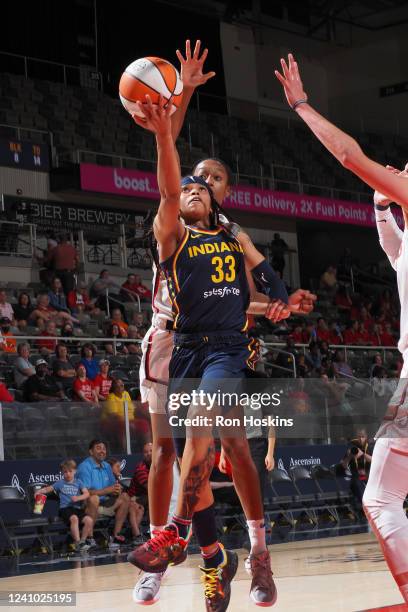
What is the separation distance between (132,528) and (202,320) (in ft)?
22.5

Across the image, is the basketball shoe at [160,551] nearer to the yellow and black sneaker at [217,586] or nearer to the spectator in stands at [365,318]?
the yellow and black sneaker at [217,586]

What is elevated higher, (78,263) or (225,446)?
(78,263)

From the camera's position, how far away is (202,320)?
17.7 feet

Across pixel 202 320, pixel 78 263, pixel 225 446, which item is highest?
Result: pixel 78 263

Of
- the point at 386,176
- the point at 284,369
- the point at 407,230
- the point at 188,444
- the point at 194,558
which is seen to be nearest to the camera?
the point at 386,176

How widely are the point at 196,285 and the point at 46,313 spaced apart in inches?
438

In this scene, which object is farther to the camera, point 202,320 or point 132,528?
point 132,528

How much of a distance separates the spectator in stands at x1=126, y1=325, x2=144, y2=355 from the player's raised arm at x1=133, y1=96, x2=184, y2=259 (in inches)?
431


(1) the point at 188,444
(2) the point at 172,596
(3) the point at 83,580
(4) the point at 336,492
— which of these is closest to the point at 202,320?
(1) the point at 188,444

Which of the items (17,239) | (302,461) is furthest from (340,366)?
(17,239)

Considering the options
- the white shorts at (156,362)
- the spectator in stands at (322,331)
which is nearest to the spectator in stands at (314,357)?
the spectator in stands at (322,331)

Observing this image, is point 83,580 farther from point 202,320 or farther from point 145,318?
point 145,318

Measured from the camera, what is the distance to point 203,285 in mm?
5355

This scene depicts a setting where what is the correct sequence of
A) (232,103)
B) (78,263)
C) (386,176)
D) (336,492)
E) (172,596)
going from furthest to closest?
1. (232,103)
2. (78,263)
3. (336,492)
4. (172,596)
5. (386,176)
